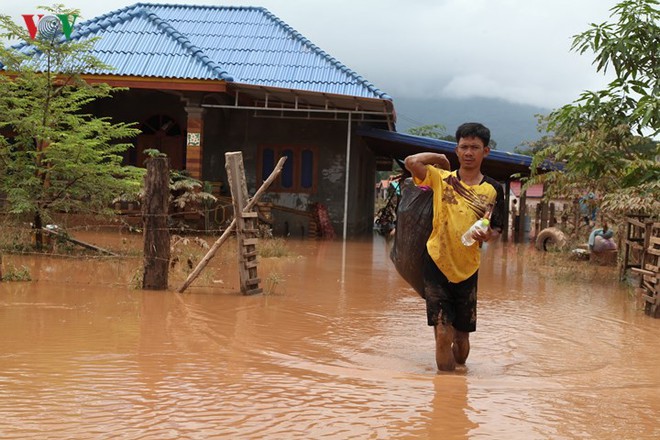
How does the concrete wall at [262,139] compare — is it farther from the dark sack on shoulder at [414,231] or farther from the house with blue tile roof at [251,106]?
the dark sack on shoulder at [414,231]

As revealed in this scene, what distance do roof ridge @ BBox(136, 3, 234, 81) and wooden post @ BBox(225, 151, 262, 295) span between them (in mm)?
7698

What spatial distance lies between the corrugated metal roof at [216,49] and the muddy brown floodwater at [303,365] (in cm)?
771

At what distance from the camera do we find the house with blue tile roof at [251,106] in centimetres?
1673

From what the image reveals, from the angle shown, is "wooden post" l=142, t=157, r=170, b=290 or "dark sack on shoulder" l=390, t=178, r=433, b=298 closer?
"dark sack on shoulder" l=390, t=178, r=433, b=298

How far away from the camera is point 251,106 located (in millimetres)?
17750

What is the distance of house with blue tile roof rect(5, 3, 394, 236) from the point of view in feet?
54.9

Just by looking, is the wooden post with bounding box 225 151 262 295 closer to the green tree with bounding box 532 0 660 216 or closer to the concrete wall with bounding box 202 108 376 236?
the green tree with bounding box 532 0 660 216

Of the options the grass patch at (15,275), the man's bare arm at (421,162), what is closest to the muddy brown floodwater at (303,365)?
the grass patch at (15,275)

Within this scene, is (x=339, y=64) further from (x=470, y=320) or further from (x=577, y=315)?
(x=470, y=320)

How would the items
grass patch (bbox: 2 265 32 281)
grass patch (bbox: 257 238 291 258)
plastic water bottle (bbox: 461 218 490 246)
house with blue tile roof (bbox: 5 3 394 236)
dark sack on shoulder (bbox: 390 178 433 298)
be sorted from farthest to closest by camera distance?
house with blue tile roof (bbox: 5 3 394 236) < grass patch (bbox: 257 238 291 258) < grass patch (bbox: 2 265 32 281) < dark sack on shoulder (bbox: 390 178 433 298) < plastic water bottle (bbox: 461 218 490 246)

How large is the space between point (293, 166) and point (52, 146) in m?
8.50

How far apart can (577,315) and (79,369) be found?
18.2 ft

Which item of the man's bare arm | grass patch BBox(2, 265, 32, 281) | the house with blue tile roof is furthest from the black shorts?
the house with blue tile roof

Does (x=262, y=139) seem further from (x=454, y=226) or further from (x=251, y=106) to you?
(x=454, y=226)
